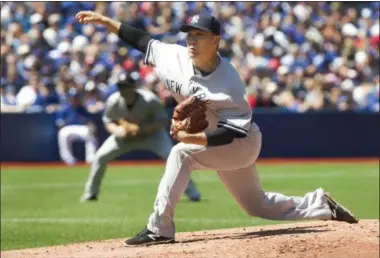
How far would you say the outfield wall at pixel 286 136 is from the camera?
1995 cm

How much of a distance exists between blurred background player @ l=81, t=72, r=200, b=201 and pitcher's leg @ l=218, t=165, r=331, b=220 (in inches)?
204

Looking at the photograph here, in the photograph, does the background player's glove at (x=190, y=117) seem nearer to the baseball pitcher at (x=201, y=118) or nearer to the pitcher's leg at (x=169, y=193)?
the baseball pitcher at (x=201, y=118)

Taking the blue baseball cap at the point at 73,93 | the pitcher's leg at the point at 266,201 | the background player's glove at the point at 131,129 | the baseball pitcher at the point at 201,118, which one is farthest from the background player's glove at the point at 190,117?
the blue baseball cap at the point at 73,93

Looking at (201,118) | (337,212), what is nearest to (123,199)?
(337,212)

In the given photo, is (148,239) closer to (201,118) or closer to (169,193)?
(169,193)

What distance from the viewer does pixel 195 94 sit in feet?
24.0

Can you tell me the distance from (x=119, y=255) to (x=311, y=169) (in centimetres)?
1233

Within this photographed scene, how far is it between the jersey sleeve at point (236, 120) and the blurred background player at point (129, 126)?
6.00 meters

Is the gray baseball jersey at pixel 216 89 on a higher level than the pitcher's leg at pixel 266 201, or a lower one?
higher

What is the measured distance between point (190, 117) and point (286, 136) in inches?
527

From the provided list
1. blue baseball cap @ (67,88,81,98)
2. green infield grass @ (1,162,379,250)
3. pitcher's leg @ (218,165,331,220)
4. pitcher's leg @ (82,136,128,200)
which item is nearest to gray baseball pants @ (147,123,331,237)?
pitcher's leg @ (218,165,331,220)

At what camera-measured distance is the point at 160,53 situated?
25.0ft

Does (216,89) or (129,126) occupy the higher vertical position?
(216,89)

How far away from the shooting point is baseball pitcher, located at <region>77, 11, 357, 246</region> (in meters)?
7.24
